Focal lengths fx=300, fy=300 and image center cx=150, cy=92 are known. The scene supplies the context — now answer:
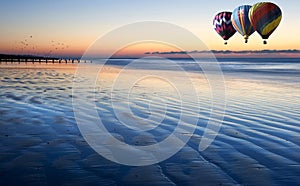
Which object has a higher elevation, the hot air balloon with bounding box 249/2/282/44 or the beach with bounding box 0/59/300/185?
the hot air balloon with bounding box 249/2/282/44

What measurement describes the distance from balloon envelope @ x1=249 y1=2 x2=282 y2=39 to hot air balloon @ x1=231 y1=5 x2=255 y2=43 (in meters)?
0.74

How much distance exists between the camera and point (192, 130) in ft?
30.8

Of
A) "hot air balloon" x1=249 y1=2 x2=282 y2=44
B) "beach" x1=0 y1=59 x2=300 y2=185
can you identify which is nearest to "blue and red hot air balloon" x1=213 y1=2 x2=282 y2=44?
"hot air balloon" x1=249 y1=2 x2=282 y2=44

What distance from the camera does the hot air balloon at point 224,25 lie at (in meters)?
30.7

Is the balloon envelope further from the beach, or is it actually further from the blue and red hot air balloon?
the beach

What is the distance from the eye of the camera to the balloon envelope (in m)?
25.8

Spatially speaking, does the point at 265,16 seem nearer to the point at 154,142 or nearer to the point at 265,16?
the point at 265,16

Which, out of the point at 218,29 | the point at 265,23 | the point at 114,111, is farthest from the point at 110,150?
the point at 218,29

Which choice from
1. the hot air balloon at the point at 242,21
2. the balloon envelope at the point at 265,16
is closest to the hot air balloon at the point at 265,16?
the balloon envelope at the point at 265,16

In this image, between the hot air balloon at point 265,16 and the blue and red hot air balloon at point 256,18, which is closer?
the hot air balloon at point 265,16

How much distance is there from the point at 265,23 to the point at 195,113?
17.7 meters

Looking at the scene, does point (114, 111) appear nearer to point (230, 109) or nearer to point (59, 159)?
point (230, 109)

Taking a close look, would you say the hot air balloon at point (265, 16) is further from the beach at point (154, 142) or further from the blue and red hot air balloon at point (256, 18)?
the beach at point (154, 142)

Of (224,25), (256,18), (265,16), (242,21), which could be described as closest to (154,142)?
(256,18)
